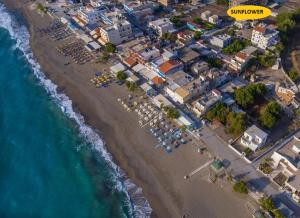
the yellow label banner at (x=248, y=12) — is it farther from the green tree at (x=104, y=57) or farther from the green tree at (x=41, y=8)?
the green tree at (x=41, y=8)

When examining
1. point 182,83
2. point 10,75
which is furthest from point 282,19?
point 10,75

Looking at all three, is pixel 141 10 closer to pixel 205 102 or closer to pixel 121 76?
pixel 121 76

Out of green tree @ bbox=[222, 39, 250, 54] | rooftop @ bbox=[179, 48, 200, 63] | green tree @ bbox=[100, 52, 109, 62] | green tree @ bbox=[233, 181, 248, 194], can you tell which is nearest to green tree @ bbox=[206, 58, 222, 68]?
rooftop @ bbox=[179, 48, 200, 63]

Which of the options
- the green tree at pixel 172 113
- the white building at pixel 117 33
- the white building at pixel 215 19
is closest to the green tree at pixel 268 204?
the green tree at pixel 172 113

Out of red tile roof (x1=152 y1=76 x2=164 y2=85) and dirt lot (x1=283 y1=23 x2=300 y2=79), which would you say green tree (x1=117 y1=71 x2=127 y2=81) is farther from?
dirt lot (x1=283 y1=23 x2=300 y2=79)

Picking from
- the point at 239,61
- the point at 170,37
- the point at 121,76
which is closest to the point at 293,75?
the point at 239,61
